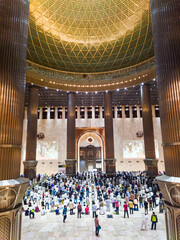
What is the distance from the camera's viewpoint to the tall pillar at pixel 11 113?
5184mm

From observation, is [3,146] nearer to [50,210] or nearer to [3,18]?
[3,18]

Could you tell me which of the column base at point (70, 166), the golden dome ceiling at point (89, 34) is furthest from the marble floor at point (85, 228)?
the golden dome ceiling at point (89, 34)

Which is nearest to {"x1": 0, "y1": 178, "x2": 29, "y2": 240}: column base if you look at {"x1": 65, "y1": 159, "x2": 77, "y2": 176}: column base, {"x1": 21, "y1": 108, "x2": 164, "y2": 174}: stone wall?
{"x1": 65, "y1": 159, "x2": 77, "y2": 176}: column base

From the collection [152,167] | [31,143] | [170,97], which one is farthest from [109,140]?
[170,97]

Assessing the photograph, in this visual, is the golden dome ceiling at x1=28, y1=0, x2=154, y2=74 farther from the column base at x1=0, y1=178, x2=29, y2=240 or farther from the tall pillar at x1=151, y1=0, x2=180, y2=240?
the column base at x1=0, y1=178, x2=29, y2=240

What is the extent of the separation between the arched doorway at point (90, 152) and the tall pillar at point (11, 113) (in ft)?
92.3

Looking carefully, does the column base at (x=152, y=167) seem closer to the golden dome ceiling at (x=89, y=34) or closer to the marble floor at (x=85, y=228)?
the marble floor at (x=85, y=228)

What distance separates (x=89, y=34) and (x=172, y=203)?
22896 mm

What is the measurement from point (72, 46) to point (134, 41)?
821cm

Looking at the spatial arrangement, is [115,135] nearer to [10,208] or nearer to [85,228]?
[85,228]

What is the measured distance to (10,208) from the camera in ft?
17.2

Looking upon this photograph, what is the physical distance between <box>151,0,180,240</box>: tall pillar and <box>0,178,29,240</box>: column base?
4.60 m

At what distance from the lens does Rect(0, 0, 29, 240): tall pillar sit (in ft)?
17.0

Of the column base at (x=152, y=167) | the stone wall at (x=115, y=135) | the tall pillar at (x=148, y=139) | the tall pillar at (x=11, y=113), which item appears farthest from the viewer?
the stone wall at (x=115, y=135)
